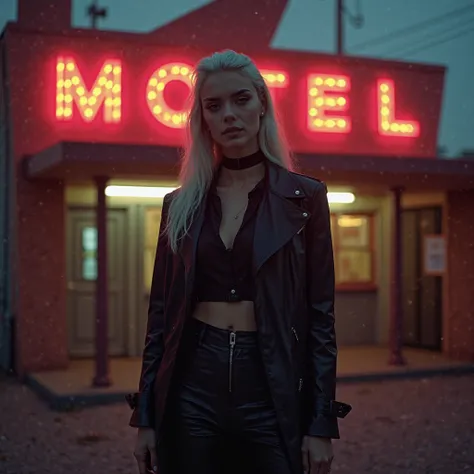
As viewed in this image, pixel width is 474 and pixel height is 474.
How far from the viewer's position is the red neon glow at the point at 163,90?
11.5 m

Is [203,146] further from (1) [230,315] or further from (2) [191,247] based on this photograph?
(1) [230,315]

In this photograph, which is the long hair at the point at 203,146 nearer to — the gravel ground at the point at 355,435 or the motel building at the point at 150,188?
the gravel ground at the point at 355,435

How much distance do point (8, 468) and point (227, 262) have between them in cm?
493

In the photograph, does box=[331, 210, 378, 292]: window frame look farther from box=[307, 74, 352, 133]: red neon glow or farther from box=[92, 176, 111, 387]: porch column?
box=[92, 176, 111, 387]: porch column

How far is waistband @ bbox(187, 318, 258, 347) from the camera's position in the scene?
7.97ft

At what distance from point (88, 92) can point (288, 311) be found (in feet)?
A: 30.5

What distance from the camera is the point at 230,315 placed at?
96.8 inches

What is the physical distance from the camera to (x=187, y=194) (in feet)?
8.70

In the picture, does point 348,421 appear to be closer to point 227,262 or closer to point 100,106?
point 100,106

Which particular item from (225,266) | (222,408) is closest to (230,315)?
(225,266)

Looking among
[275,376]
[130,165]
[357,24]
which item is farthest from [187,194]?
[357,24]

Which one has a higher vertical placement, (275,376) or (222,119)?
(222,119)

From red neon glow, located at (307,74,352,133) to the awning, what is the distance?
4.42 feet

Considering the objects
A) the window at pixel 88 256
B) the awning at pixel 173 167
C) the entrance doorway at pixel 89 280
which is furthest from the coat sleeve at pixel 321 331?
the window at pixel 88 256
